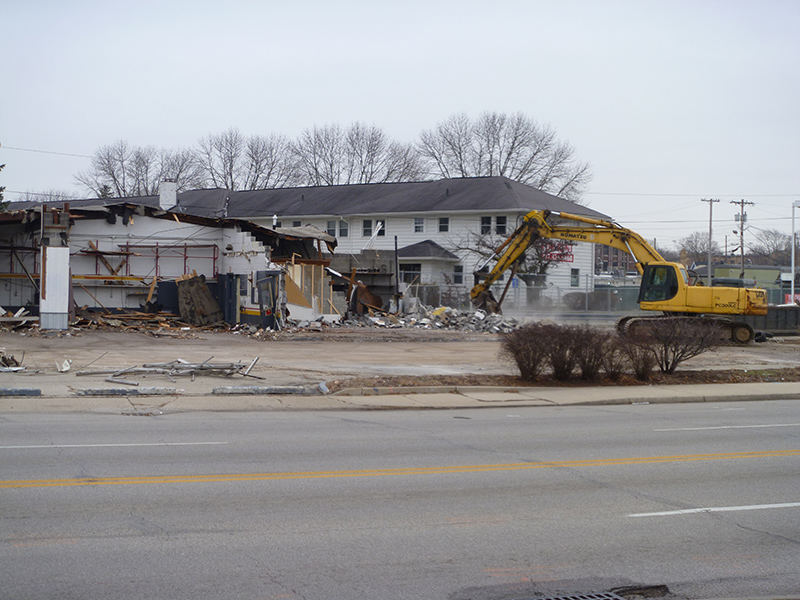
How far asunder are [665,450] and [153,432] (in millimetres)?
7572

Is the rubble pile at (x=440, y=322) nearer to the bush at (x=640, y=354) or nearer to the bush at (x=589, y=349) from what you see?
the bush at (x=640, y=354)

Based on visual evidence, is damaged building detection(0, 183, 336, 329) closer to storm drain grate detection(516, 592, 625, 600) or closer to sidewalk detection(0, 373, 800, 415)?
sidewalk detection(0, 373, 800, 415)

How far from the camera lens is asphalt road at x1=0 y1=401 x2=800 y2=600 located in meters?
5.63

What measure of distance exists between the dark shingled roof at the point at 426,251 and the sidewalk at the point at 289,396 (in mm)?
31737

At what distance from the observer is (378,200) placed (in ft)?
180

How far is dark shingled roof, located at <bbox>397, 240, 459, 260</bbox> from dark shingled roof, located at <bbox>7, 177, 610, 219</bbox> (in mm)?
2495

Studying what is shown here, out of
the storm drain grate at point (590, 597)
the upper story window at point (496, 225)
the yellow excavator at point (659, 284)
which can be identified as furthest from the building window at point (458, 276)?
the storm drain grate at point (590, 597)

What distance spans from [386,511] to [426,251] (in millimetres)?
43159

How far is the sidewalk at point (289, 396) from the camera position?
1462cm

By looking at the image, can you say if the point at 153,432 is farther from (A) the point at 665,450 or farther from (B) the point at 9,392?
(A) the point at 665,450

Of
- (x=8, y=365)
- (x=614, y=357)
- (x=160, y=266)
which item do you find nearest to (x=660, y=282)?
(x=614, y=357)

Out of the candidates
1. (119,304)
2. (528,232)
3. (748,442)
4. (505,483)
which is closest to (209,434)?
(505,483)

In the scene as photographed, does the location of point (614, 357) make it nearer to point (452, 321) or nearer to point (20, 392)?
point (20, 392)

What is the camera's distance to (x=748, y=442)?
11766 mm
